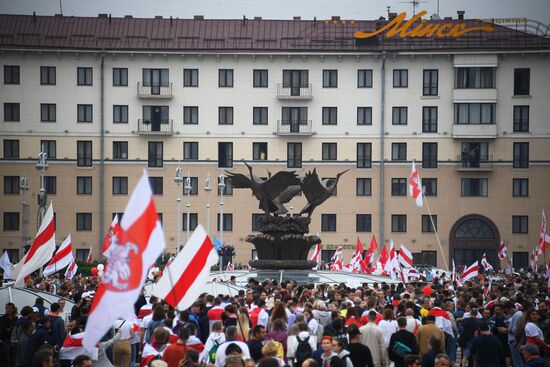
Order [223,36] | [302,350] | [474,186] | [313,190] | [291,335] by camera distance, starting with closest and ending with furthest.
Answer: [302,350]
[291,335]
[313,190]
[474,186]
[223,36]

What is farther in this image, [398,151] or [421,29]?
[398,151]

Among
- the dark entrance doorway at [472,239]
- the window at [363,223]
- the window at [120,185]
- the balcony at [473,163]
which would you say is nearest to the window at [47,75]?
the window at [120,185]

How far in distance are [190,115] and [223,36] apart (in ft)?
19.2

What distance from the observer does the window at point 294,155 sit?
80.8 metres

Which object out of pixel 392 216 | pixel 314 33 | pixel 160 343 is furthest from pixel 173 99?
pixel 160 343

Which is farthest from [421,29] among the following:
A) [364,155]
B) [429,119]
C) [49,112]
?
[49,112]

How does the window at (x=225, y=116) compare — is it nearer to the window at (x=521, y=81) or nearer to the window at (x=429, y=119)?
the window at (x=429, y=119)

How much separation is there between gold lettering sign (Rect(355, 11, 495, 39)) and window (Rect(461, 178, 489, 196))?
9.54 meters

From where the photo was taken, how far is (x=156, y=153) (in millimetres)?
80875

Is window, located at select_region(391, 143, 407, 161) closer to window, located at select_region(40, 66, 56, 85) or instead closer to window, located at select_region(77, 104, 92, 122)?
window, located at select_region(77, 104, 92, 122)

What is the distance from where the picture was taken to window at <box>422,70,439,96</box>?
80.5 m

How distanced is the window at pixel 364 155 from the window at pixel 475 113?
606 cm

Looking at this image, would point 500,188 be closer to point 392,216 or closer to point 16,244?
point 392,216

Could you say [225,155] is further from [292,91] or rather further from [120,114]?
[120,114]
